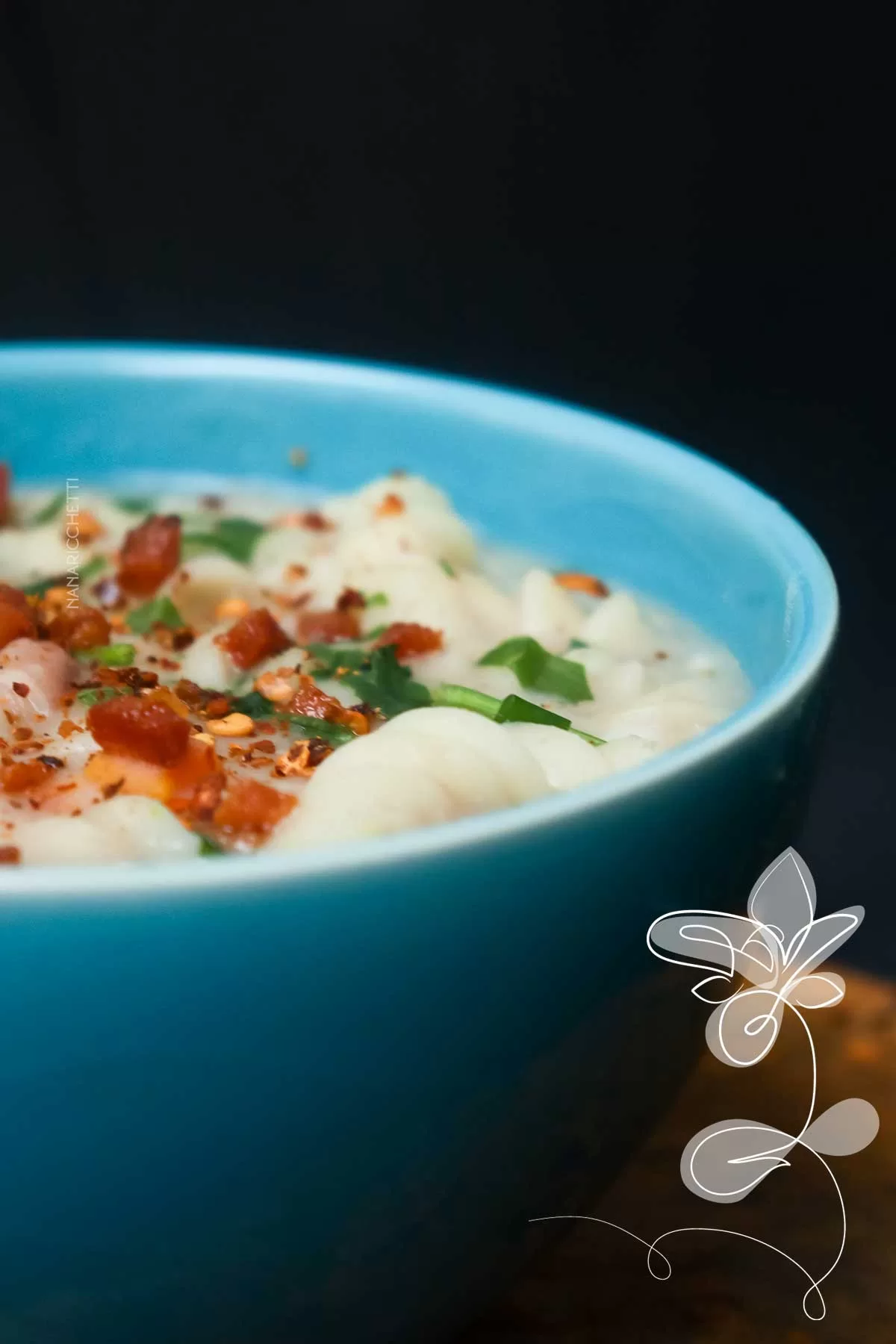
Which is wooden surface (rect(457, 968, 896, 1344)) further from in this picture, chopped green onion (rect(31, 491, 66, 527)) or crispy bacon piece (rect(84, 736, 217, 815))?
chopped green onion (rect(31, 491, 66, 527))

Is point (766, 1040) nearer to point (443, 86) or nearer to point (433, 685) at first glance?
point (433, 685)

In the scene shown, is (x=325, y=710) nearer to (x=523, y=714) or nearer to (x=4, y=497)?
(x=523, y=714)

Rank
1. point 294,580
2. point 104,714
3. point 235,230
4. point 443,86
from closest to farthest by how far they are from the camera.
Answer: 1. point 104,714
2. point 294,580
3. point 443,86
4. point 235,230

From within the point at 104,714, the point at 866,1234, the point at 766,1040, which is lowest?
the point at 866,1234

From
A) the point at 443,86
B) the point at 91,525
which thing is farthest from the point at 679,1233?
the point at 443,86

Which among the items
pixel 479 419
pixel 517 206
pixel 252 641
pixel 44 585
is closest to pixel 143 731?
pixel 252 641

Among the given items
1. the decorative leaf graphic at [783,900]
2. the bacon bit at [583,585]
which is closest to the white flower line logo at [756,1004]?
the decorative leaf graphic at [783,900]
